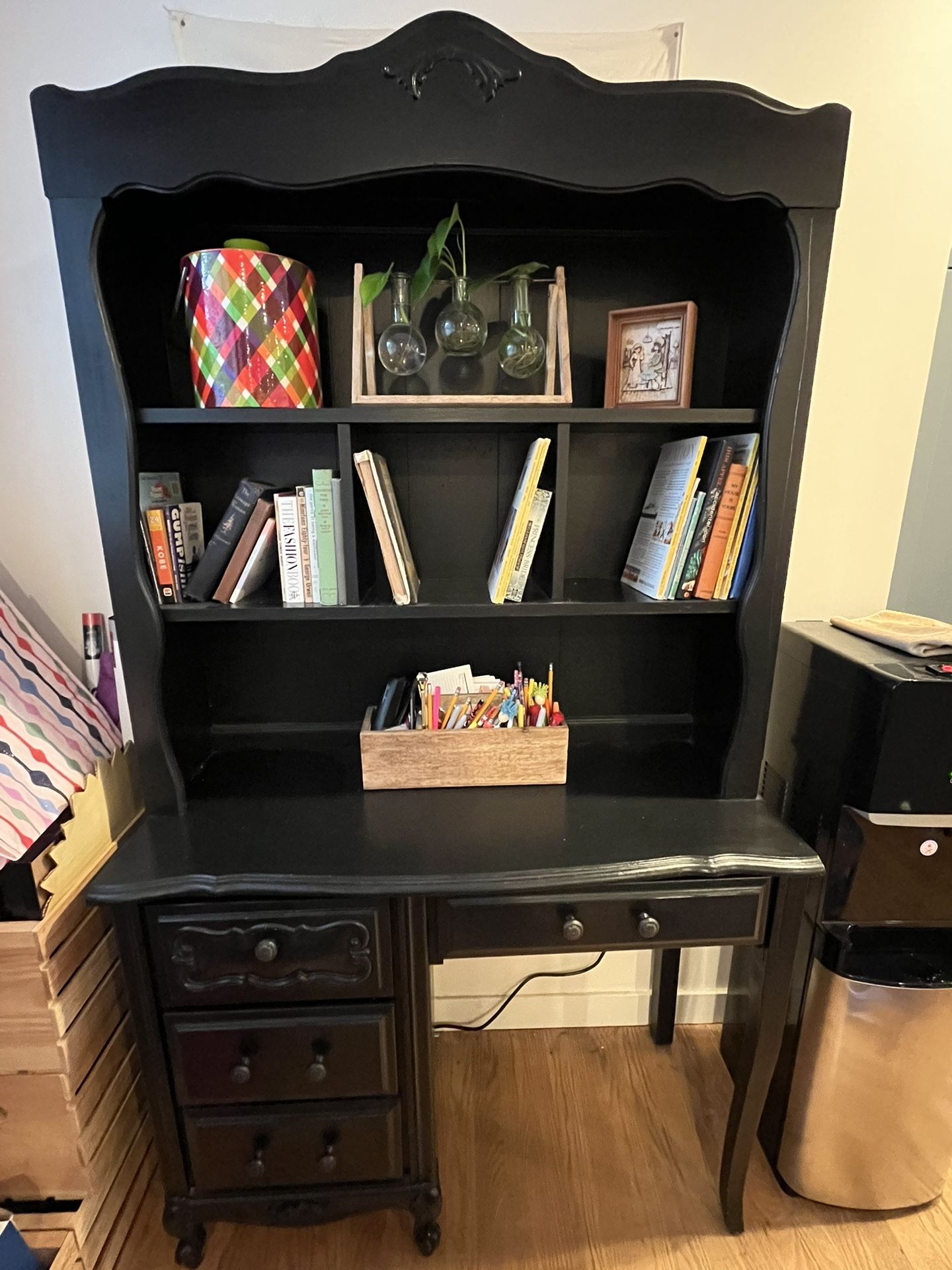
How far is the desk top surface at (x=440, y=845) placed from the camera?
0.98m

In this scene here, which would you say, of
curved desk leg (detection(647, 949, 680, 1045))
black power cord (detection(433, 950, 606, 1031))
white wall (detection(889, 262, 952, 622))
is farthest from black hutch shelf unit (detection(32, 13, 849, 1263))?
white wall (detection(889, 262, 952, 622))

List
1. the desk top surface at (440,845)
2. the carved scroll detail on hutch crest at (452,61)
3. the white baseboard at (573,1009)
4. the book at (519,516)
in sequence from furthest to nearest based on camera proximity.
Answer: the white baseboard at (573,1009)
the book at (519,516)
the desk top surface at (440,845)
the carved scroll detail on hutch crest at (452,61)

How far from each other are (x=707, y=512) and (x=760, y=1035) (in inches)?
35.9

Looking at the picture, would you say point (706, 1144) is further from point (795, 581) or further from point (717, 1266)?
point (795, 581)

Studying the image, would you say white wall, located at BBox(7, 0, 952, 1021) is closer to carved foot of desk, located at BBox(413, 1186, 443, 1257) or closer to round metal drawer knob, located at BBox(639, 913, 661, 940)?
round metal drawer knob, located at BBox(639, 913, 661, 940)

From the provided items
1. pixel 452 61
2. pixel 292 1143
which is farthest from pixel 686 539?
pixel 292 1143

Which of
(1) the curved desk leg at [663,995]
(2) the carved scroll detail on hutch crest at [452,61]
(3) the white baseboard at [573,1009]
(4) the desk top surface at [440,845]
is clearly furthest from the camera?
(3) the white baseboard at [573,1009]

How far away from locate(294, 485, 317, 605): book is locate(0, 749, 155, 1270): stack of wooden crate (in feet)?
1.64

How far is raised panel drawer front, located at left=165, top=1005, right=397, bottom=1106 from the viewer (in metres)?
1.04

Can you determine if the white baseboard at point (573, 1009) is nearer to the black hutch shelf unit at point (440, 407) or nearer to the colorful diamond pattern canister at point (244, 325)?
the black hutch shelf unit at point (440, 407)

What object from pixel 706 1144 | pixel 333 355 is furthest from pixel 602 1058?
pixel 333 355

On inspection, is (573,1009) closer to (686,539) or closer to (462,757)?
(462,757)

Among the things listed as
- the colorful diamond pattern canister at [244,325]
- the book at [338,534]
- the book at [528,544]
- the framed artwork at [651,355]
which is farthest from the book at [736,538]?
the colorful diamond pattern canister at [244,325]

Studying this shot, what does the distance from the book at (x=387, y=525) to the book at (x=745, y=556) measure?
1.79ft
